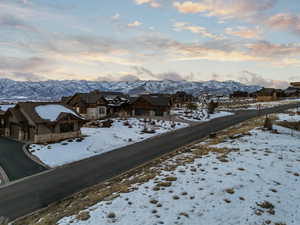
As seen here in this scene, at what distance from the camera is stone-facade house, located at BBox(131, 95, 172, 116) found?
6400cm

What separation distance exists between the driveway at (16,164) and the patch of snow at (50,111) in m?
6.20

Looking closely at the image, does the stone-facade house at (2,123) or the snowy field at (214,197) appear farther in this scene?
the stone-facade house at (2,123)


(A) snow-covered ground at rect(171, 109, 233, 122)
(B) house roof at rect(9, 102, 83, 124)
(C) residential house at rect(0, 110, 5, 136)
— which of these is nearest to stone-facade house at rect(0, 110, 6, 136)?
(C) residential house at rect(0, 110, 5, 136)

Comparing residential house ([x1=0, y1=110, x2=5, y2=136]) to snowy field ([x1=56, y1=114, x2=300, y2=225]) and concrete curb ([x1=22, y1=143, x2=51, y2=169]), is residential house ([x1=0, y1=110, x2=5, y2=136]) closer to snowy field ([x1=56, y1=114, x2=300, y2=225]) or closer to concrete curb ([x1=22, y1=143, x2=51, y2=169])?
concrete curb ([x1=22, y1=143, x2=51, y2=169])

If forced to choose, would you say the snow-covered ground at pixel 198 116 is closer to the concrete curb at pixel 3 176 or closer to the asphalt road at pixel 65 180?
the asphalt road at pixel 65 180

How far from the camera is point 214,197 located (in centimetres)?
1059

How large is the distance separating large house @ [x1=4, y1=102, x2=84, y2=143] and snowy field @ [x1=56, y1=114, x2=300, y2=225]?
2394 cm

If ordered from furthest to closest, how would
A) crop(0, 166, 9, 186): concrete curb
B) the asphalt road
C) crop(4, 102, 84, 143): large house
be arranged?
crop(4, 102, 84, 143): large house
crop(0, 166, 9, 186): concrete curb
the asphalt road

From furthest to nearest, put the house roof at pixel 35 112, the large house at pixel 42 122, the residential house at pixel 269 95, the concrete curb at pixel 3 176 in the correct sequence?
the residential house at pixel 269 95 → the house roof at pixel 35 112 → the large house at pixel 42 122 → the concrete curb at pixel 3 176

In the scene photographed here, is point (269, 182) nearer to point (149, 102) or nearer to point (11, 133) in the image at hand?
point (11, 133)

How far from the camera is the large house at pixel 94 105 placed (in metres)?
56.5

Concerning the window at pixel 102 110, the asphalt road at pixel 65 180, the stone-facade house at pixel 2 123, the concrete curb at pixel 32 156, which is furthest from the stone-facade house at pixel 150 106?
the concrete curb at pixel 32 156

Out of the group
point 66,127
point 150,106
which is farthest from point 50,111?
point 150,106

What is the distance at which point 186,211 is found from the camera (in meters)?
9.42
